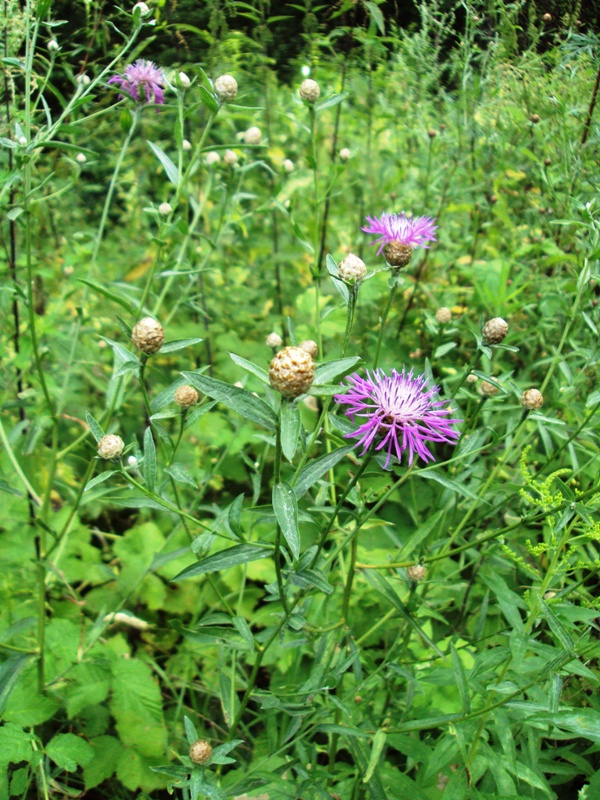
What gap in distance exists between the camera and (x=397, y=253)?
121 centimetres

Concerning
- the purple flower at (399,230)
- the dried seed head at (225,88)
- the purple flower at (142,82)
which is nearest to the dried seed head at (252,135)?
the purple flower at (142,82)

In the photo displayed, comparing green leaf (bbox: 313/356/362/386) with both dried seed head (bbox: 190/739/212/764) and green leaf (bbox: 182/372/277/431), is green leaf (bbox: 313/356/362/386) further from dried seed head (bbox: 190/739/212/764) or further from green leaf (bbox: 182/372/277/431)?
dried seed head (bbox: 190/739/212/764)

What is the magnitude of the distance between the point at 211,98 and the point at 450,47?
1493 mm

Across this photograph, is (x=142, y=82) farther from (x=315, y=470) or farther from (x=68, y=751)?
(x=68, y=751)

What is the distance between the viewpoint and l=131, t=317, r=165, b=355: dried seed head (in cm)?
107

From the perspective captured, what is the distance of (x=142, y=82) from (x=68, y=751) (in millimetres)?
1647

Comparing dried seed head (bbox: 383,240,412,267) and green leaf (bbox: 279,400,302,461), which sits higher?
dried seed head (bbox: 383,240,412,267)

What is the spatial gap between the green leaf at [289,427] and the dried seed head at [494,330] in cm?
55

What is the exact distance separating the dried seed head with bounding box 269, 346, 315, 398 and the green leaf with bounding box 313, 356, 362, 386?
0.13 feet

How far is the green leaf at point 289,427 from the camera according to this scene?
0.82 meters

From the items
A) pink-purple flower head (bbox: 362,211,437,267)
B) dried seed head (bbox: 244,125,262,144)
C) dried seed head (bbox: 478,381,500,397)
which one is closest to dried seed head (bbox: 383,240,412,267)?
pink-purple flower head (bbox: 362,211,437,267)

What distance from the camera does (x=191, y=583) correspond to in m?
1.99

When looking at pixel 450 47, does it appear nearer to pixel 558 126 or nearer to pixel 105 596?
pixel 558 126

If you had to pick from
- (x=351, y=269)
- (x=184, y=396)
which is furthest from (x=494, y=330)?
(x=184, y=396)
